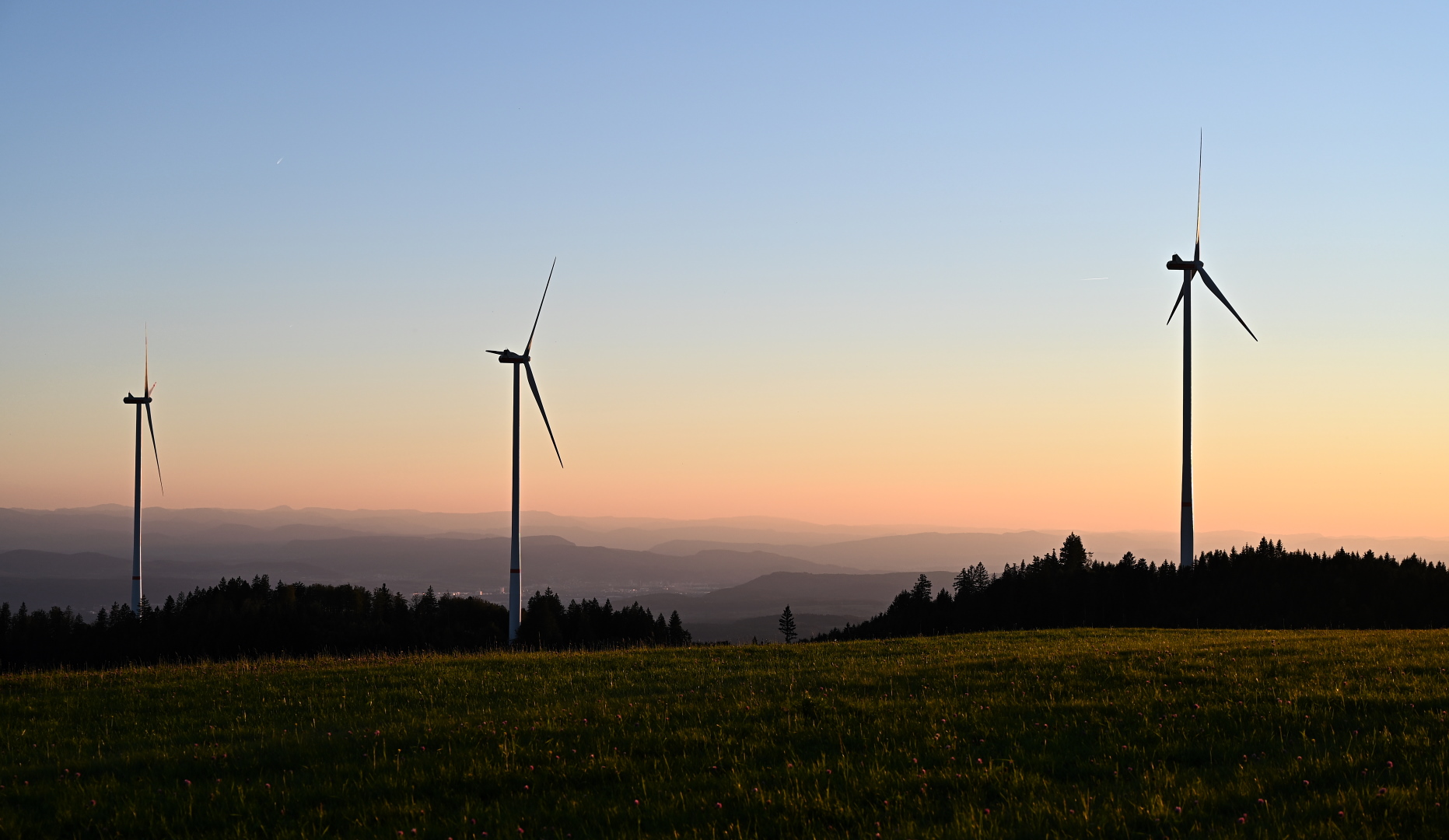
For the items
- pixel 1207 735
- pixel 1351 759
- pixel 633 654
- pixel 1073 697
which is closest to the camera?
pixel 1351 759

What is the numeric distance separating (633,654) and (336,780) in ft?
57.6

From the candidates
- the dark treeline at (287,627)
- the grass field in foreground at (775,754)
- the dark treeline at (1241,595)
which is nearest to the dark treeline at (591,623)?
the dark treeline at (287,627)

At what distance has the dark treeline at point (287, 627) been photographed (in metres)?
103

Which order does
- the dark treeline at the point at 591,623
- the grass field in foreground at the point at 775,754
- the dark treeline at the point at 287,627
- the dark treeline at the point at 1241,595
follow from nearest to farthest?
the grass field in foreground at the point at 775,754 → the dark treeline at the point at 1241,595 → the dark treeline at the point at 287,627 → the dark treeline at the point at 591,623

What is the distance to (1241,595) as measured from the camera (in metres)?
62.3

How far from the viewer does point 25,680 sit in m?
27.5

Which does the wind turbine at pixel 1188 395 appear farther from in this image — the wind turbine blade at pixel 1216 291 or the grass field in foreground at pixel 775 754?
the grass field in foreground at pixel 775 754

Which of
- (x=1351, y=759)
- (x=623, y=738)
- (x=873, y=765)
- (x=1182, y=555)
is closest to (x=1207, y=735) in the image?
(x=1351, y=759)

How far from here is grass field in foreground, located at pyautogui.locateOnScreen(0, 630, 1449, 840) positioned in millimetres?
12008

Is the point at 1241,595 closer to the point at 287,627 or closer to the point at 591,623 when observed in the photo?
the point at 591,623

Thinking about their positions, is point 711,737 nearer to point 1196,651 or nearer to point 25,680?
point 1196,651

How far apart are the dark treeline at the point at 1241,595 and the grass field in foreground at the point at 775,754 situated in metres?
34.3

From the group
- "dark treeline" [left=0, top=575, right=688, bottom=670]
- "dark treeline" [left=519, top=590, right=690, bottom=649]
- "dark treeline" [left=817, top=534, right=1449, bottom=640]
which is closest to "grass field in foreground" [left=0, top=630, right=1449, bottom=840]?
"dark treeline" [left=817, top=534, right=1449, bottom=640]

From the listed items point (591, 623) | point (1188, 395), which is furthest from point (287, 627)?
point (1188, 395)
